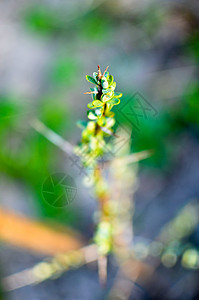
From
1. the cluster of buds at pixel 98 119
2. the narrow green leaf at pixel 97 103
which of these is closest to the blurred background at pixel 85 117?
the cluster of buds at pixel 98 119

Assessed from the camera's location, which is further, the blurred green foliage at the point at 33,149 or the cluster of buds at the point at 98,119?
the blurred green foliage at the point at 33,149

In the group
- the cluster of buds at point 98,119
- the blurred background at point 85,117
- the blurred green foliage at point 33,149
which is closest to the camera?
the cluster of buds at point 98,119

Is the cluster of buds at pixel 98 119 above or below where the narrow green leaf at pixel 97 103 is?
above

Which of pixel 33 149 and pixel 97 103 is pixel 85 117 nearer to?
pixel 33 149

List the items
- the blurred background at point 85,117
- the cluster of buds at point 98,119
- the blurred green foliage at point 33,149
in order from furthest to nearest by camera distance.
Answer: the blurred green foliage at point 33,149 < the blurred background at point 85,117 < the cluster of buds at point 98,119

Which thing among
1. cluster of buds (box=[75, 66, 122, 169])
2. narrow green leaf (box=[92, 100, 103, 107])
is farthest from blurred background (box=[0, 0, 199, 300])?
narrow green leaf (box=[92, 100, 103, 107])

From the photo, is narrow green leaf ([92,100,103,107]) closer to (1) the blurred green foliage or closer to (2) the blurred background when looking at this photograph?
(2) the blurred background

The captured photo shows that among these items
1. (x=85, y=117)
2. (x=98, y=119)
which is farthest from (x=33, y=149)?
(x=98, y=119)

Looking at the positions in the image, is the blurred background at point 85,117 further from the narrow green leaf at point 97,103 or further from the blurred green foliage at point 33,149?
the narrow green leaf at point 97,103

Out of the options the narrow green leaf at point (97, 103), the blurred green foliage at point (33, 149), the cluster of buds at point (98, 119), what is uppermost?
the blurred green foliage at point (33, 149)
